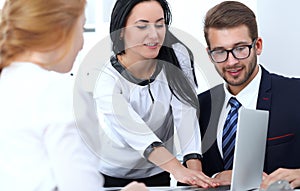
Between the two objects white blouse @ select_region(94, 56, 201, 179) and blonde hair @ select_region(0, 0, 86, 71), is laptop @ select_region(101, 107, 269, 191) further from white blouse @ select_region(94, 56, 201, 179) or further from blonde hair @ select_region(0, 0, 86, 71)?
blonde hair @ select_region(0, 0, 86, 71)

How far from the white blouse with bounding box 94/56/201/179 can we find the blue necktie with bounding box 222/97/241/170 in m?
0.12

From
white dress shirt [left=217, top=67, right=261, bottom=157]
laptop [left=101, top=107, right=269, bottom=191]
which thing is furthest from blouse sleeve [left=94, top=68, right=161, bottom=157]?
white dress shirt [left=217, top=67, right=261, bottom=157]

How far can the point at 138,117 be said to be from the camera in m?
1.54

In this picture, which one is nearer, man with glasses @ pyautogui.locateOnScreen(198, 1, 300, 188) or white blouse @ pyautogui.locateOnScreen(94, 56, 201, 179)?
white blouse @ pyautogui.locateOnScreen(94, 56, 201, 179)

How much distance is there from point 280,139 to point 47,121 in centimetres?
108

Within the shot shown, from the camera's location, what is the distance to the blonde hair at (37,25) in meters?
0.92

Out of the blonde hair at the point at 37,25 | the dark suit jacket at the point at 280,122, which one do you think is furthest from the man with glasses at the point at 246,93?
the blonde hair at the point at 37,25

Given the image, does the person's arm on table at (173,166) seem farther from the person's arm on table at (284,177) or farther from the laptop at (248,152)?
the person's arm on table at (284,177)

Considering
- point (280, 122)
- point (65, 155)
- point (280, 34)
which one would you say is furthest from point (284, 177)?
point (280, 34)

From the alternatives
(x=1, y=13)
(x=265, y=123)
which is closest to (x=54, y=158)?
(x=1, y=13)

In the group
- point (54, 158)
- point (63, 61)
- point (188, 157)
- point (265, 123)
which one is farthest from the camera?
point (188, 157)

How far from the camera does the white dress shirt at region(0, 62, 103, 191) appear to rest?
866mm

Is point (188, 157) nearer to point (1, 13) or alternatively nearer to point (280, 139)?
point (280, 139)

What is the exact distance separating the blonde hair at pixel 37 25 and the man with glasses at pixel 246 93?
2.74 ft
